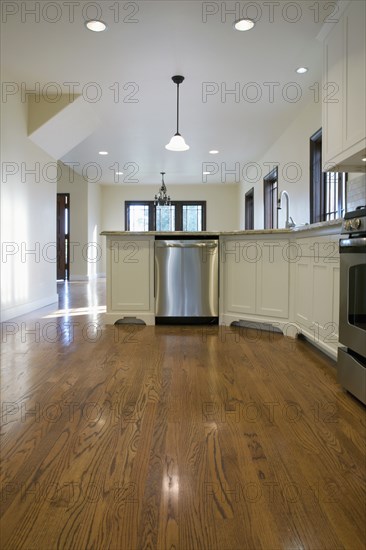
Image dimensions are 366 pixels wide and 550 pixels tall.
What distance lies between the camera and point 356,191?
10.9 ft

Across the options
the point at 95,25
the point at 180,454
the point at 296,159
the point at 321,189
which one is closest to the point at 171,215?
the point at 296,159


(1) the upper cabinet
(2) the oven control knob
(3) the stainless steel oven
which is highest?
(1) the upper cabinet

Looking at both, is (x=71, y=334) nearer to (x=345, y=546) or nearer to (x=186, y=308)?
(x=186, y=308)

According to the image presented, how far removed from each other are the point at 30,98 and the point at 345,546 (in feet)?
→ 16.7

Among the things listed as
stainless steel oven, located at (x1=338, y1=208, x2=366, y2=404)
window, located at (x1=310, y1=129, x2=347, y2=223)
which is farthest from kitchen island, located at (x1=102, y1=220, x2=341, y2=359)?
window, located at (x1=310, y1=129, x2=347, y2=223)

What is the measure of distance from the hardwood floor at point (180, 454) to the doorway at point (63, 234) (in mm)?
6729

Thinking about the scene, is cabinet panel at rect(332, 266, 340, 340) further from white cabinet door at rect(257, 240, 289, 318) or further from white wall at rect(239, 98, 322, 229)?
white wall at rect(239, 98, 322, 229)

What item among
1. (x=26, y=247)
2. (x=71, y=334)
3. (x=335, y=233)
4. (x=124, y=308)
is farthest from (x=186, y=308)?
(x=26, y=247)

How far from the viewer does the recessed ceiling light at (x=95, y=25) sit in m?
3.05

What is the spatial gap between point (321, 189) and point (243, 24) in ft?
6.77

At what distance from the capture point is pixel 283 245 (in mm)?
3271

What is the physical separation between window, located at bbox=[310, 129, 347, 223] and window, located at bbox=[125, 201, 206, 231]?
5.88 metres

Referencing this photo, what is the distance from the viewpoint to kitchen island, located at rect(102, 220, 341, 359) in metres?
2.47

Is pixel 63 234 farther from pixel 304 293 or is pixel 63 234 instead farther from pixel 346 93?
pixel 346 93
